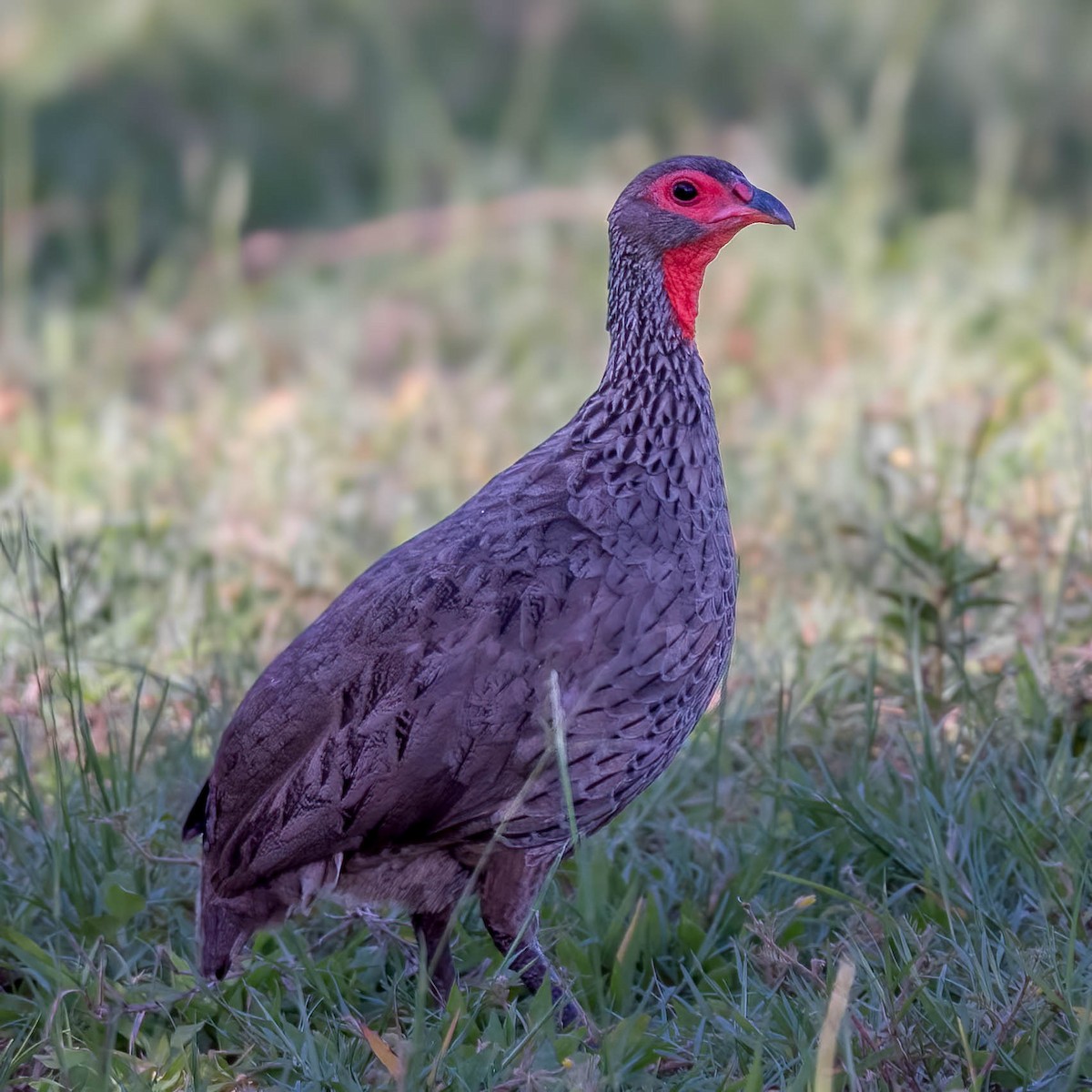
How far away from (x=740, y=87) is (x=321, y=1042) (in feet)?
24.0

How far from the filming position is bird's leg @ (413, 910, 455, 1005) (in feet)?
10.6

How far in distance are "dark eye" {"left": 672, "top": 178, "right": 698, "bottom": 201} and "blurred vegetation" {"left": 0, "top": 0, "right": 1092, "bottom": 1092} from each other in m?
1.12

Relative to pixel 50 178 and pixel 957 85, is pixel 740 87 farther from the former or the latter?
pixel 50 178

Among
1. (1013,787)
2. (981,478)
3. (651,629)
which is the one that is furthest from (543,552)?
(981,478)

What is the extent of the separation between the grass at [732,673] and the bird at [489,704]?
162mm

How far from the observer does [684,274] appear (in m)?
3.55

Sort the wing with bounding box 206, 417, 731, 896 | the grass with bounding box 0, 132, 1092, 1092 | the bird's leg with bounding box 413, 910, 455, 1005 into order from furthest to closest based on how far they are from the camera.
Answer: the bird's leg with bounding box 413, 910, 455, 1005 < the wing with bounding box 206, 417, 731, 896 < the grass with bounding box 0, 132, 1092, 1092

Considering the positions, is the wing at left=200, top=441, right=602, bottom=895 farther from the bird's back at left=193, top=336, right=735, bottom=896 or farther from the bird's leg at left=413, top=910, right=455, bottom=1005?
the bird's leg at left=413, top=910, right=455, bottom=1005

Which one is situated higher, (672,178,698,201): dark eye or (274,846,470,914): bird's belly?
(672,178,698,201): dark eye

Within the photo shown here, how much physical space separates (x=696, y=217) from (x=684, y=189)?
67 millimetres

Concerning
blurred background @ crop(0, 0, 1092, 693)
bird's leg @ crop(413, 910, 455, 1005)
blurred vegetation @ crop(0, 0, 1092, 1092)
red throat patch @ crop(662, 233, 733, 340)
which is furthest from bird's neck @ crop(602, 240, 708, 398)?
bird's leg @ crop(413, 910, 455, 1005)

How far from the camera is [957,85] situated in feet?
29.7

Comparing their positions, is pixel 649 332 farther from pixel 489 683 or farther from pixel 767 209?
pixel 489 683

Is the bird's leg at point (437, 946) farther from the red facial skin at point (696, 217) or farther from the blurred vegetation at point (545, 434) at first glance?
the red facial skin at point (696, 217)
